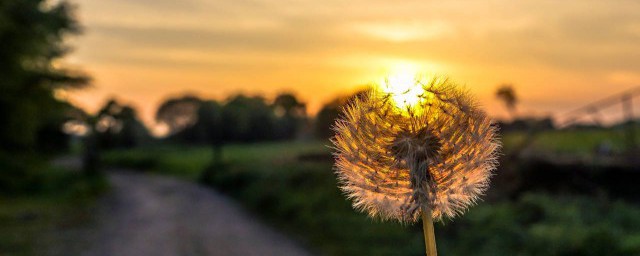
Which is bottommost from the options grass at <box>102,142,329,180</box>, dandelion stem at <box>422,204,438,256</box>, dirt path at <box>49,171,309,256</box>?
dirt path at <box>49,171,309,256</box>

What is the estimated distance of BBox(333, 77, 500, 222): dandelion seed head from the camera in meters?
2.59

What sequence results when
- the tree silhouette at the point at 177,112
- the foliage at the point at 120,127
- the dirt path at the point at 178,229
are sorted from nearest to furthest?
the dirt path at the point at 178,229 → the foliage at the point at 120,127 → the tree silhouette at the point at 177,112

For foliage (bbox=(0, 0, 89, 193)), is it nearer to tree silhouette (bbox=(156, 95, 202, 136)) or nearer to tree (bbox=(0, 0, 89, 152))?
tree (bbox=(0, 0, 89, 152))

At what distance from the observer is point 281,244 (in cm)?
1869

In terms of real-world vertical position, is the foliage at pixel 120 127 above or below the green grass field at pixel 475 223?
above

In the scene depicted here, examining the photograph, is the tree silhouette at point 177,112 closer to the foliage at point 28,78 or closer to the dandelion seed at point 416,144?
the foliage at point 28,78

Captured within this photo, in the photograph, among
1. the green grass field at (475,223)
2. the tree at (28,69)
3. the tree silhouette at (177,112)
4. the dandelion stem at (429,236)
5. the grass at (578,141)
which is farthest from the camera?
the tree silhouette at (177,112)

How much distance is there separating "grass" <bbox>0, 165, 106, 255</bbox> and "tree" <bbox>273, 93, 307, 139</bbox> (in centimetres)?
2630

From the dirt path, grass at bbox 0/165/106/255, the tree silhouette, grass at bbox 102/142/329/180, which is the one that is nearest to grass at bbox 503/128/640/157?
the dirt path

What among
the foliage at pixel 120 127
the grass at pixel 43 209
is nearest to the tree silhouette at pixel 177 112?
the foliage at pixel 120 127

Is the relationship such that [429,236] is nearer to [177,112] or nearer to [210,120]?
[210,120]

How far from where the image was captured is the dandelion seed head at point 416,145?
8.50ft

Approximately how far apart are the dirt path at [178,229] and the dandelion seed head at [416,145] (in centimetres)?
1481

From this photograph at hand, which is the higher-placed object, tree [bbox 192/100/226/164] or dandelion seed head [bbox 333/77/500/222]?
tree [bbox 192/100/226/164]
